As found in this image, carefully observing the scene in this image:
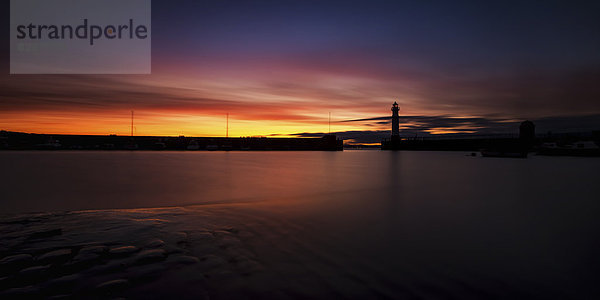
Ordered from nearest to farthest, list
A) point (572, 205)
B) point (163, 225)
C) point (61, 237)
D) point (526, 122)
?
1. point (61, 237)
2. point (163, 225)
3. point (572, 205)
4. point (526, 122)

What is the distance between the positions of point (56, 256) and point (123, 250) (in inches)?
28.0

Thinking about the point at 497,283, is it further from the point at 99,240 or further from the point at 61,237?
the point at 61,237

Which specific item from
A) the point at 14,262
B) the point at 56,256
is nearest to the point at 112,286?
the point at 56,256

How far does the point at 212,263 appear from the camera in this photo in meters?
3.70

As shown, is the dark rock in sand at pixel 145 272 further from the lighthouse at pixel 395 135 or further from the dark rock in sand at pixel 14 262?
the lighthouse at pixel 395 135

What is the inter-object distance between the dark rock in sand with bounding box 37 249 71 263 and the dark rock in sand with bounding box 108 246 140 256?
1.53ft

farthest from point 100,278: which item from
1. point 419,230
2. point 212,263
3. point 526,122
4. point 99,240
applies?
point 526,122

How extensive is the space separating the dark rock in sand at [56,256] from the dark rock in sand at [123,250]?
47 centimetres

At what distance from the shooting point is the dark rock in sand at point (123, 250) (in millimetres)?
3923

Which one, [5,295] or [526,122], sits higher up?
[526,122]

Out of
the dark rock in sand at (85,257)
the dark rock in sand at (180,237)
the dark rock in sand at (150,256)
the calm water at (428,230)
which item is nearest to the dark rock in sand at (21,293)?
the dark rock in sand at (85,257)

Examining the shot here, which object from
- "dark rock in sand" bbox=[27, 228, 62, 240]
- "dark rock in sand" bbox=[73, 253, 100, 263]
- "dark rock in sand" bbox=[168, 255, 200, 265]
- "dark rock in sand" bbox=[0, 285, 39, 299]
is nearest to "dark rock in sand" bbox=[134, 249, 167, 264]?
"dark rock in sand" bbox=[168, 255, 200, 265]

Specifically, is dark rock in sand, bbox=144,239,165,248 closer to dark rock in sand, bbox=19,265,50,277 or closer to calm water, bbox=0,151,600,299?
dark rock in sand, bbox=19,265,50,277

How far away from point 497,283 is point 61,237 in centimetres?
584
